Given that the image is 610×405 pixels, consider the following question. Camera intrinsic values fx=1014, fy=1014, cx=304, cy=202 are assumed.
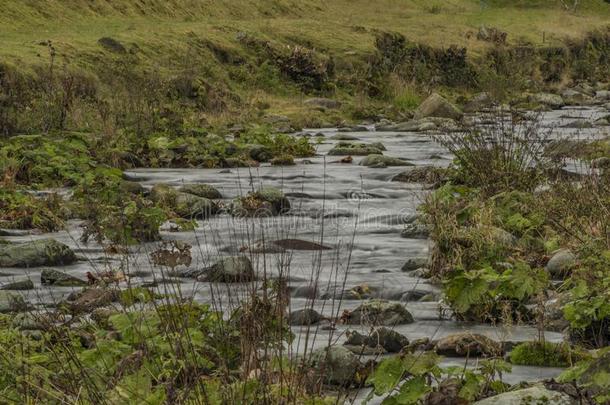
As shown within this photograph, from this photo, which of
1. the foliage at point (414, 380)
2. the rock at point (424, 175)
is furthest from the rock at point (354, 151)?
the foliage at point (414, 380)

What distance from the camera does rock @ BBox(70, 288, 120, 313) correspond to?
22.1ft

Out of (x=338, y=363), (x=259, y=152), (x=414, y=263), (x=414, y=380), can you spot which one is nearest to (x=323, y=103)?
(x=259, y=152)

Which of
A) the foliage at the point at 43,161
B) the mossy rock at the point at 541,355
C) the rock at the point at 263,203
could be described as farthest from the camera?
the foliage at the point at 43,161

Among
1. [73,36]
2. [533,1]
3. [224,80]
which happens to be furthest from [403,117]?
[533,1]

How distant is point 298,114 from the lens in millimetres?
26031

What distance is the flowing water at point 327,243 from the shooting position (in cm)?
691

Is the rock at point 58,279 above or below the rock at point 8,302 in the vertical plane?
below

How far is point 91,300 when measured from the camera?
694 centimetres

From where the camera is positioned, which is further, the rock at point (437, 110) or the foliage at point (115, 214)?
the rock at point (437, 110)

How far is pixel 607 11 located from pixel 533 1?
7.28m

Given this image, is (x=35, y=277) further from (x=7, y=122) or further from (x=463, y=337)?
(x=7, y=122)

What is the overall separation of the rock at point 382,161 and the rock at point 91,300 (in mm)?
11022

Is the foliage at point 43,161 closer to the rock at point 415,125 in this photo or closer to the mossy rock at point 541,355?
the mossy rock at point 541,355

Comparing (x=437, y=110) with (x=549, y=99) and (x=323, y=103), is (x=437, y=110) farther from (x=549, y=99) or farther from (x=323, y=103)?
(x=549, y=99)
